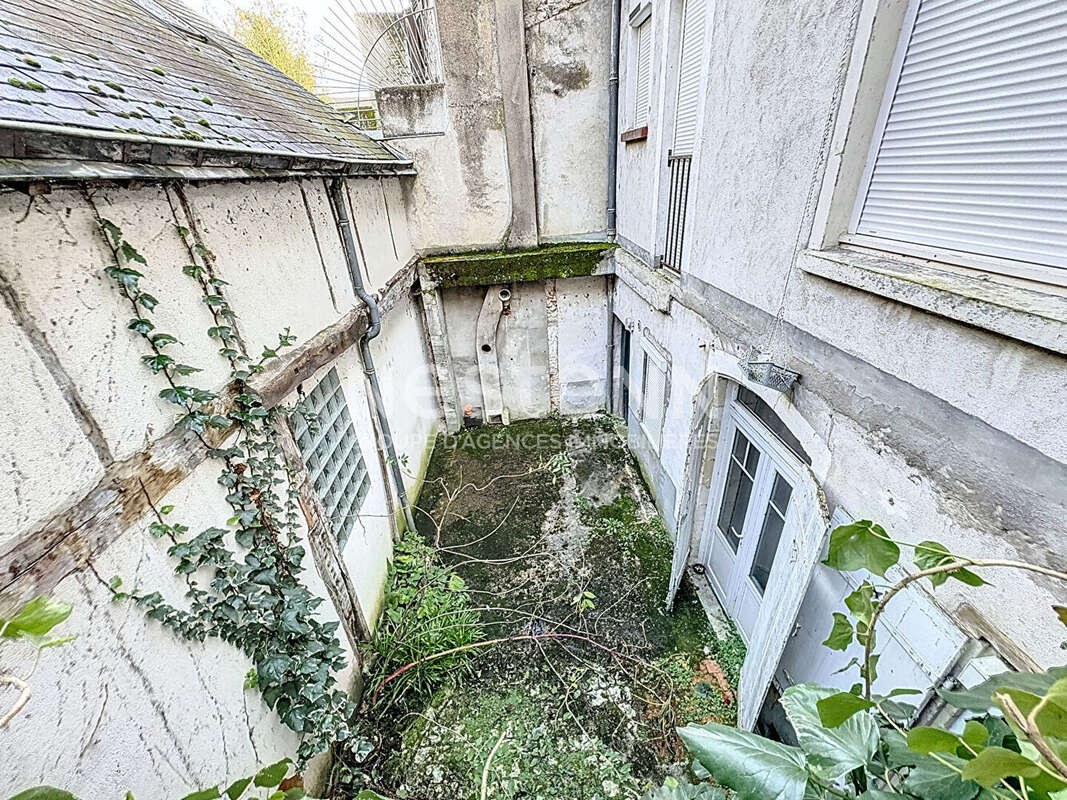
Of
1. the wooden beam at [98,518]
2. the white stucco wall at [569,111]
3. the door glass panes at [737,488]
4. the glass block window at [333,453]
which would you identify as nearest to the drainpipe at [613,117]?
the white stucco wall at [569,111]

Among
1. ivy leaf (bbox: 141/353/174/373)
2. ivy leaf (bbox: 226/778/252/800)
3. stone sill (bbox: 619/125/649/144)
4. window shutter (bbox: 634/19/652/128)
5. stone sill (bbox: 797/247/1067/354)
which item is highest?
window shutter (bbox: 634/19/652/128)

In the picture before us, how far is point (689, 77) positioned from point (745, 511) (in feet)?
13.1

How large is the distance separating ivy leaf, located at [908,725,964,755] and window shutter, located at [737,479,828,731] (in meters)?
1.69

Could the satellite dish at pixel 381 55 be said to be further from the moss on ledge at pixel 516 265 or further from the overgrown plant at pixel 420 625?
the overgrown plant at pixel 420 625

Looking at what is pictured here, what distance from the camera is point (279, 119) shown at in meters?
3.68

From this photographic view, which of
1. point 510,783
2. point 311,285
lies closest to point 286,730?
point 510,783

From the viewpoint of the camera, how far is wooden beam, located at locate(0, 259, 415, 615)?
1354 mm

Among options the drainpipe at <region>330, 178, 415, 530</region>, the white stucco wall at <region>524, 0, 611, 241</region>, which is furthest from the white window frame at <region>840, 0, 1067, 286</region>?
the white stucco wall at <region>524, 0, 611, 241</region>

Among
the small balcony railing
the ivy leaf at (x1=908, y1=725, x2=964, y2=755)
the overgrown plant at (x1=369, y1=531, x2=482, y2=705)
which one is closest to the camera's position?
the ivy leaf at (x1=908, y1=725, x2=964, y2=755)

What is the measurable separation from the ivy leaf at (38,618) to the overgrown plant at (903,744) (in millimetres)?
1330

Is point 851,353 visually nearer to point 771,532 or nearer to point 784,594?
point 784,594

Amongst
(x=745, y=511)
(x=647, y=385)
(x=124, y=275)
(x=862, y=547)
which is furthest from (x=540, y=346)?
(x=862, y=547)

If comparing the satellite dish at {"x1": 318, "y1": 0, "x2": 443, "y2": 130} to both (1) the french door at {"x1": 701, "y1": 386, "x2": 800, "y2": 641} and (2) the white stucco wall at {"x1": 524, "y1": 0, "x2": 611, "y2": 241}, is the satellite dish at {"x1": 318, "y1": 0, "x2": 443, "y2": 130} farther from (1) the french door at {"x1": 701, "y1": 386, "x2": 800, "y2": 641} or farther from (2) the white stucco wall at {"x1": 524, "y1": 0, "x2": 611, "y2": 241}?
(1) the french door at {"x1": 701, "y1": 386, "x2": 800, "y2": 641}

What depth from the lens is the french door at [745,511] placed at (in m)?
3.29
